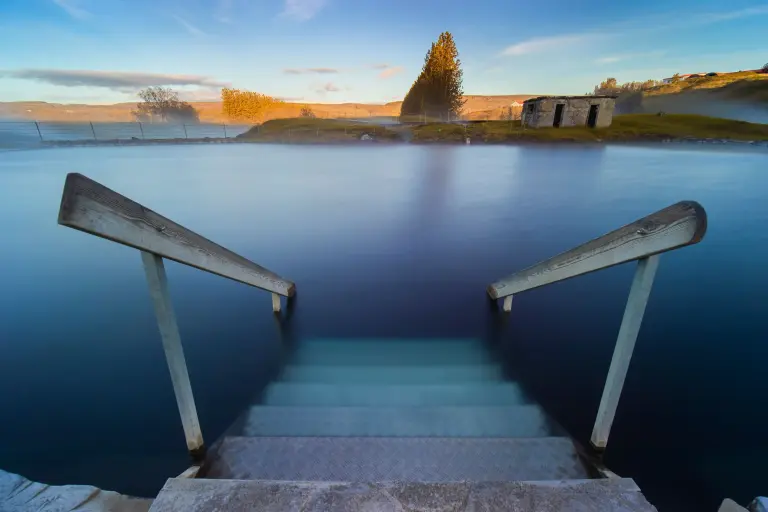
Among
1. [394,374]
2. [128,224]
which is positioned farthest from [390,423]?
[128,224]

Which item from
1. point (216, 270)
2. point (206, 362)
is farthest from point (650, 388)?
point (206, 362)

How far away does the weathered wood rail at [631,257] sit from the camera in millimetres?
1366

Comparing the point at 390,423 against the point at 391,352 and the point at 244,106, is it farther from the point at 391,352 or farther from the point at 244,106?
the point at 244,106

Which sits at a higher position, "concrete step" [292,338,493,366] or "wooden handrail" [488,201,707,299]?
"wooden handrail" [488,201,707,299]

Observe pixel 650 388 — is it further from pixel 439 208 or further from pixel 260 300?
pixel 439 208

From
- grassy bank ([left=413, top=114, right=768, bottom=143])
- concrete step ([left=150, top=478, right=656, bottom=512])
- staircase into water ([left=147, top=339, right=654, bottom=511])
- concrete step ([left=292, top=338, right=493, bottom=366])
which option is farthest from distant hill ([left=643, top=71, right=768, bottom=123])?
concrete step ([left=150, top=478, right=656, bottom=512])

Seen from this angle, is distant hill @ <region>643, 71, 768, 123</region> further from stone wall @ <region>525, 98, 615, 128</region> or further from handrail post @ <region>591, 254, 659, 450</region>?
handrail post @ <region>591, 254, 659, 450</region>

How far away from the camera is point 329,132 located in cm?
2864

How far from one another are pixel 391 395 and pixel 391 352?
32.0 inches

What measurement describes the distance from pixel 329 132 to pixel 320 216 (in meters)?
23.1

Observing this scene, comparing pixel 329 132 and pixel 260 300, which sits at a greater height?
pixel 329 132

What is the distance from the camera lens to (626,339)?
6.01 feet

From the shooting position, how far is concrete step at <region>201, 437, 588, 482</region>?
1814mm

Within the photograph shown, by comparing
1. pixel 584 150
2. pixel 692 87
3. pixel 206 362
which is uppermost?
pixel 692 87
